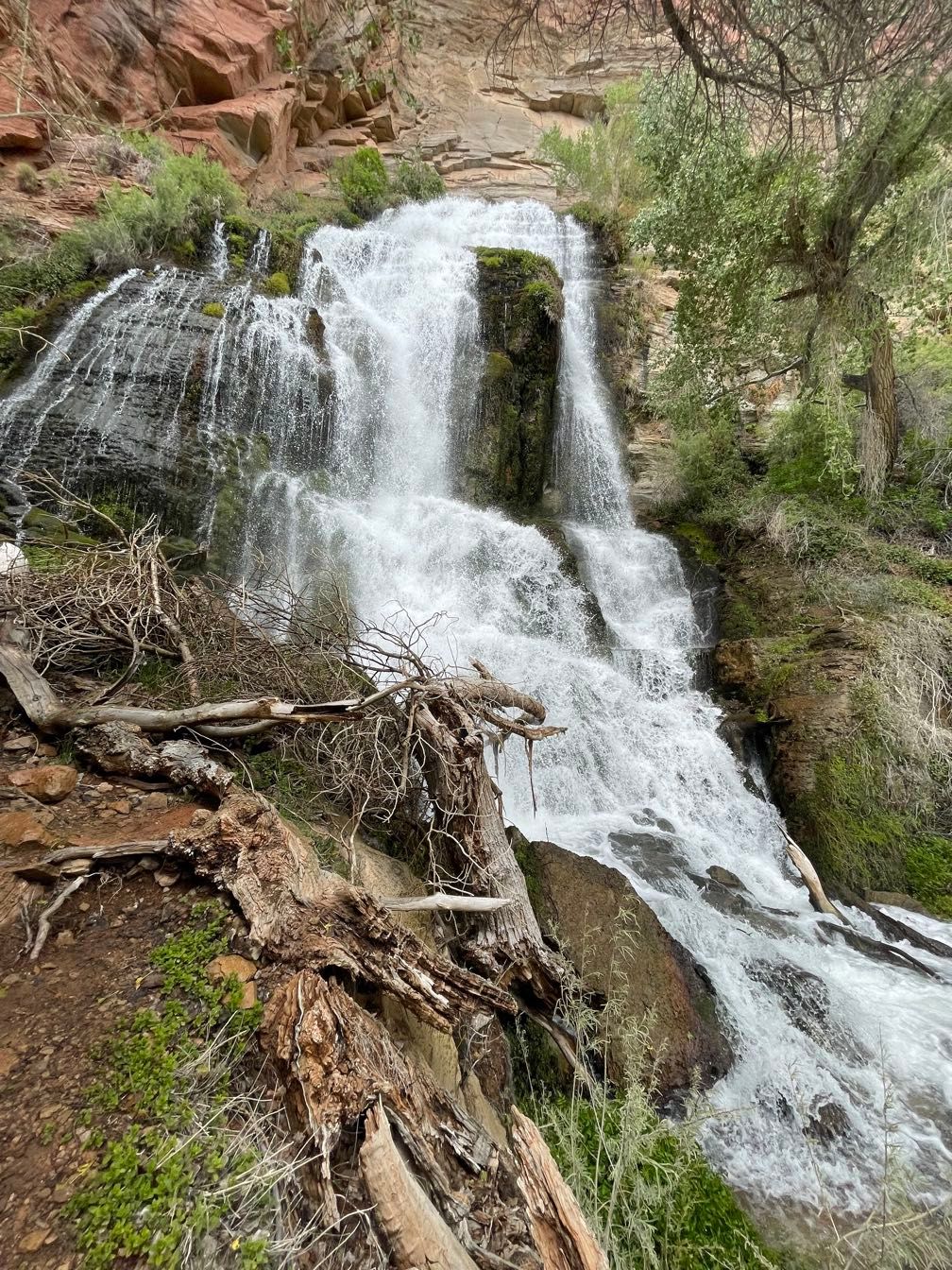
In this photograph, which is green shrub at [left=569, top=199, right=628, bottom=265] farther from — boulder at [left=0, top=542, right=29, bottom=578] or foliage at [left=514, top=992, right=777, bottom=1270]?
foliage at [left=514, top=992, right=777, bottom=1270]

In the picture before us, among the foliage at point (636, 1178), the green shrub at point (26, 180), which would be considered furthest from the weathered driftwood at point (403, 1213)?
the green shrub at point (26, 180)

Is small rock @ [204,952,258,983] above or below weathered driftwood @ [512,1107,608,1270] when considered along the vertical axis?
above

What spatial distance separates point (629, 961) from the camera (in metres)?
3.41

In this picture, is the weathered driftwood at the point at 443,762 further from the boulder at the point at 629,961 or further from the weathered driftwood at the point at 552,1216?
the weathered driftwood at the point at 552,1216

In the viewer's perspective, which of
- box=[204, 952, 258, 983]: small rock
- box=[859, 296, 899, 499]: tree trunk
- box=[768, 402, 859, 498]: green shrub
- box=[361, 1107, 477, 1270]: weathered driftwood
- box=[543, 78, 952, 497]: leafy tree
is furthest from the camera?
box=[859, 296, 899, 499]: tree trunk

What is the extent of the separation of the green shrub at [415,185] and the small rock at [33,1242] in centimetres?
2018

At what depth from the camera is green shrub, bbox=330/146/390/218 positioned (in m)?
15.0

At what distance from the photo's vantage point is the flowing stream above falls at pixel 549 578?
3.15m

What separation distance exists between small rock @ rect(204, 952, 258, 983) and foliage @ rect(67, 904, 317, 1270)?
68 mm

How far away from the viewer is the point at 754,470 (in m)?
10.0

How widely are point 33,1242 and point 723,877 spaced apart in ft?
15.8

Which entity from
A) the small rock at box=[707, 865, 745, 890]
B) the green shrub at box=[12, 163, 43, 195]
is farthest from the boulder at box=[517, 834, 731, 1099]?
the green shrub at box=[12, 163, 43, 195]

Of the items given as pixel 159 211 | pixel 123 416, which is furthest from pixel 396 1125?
pixel 159 211

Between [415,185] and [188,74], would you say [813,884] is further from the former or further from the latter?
[188,74]
